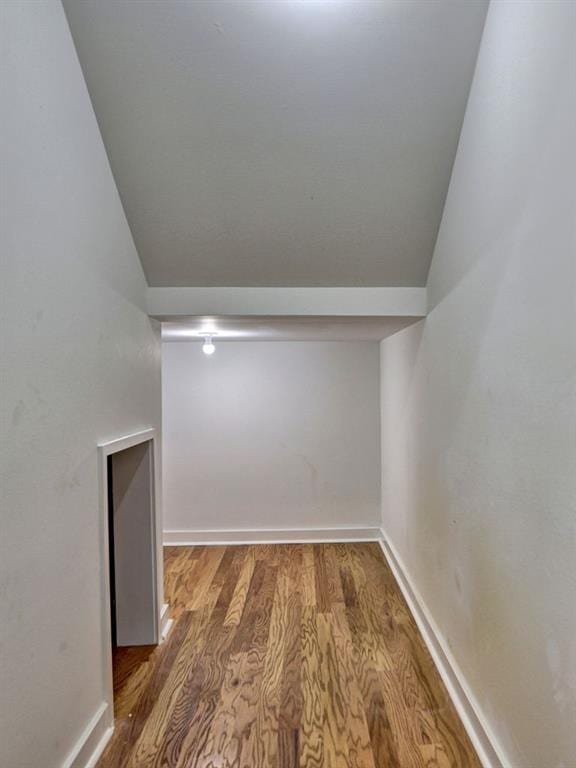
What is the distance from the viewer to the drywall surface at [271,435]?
3945 mm

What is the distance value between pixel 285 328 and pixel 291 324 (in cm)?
24

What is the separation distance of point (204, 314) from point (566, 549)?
6.45 feet

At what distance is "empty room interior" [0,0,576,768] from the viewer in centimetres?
118

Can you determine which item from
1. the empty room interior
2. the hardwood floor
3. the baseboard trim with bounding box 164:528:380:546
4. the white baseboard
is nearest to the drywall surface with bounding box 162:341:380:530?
the baseboard trim with bounding box 164:528:380:546

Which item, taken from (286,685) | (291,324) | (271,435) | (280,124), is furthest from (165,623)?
(280,124)

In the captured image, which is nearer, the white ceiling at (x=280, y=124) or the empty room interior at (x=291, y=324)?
the empty room interior at (x=291, y=324)

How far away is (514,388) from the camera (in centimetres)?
137

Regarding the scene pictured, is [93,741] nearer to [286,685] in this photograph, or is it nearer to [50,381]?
[286,685]

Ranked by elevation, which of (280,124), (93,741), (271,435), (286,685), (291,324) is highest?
(280,124)

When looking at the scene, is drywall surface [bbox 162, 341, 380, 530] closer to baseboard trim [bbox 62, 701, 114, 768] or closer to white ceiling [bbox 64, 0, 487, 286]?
white ceiling [bbox 64, 0, 487, 286]

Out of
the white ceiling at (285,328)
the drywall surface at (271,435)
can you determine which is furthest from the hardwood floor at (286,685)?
the white ceiling at (285,328)

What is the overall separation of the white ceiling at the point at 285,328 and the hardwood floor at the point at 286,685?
6.36ft

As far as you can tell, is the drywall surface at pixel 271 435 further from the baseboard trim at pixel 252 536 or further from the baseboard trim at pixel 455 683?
the baseboard trim at pixel 455 683

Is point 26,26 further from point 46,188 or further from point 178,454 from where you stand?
point 178,454
